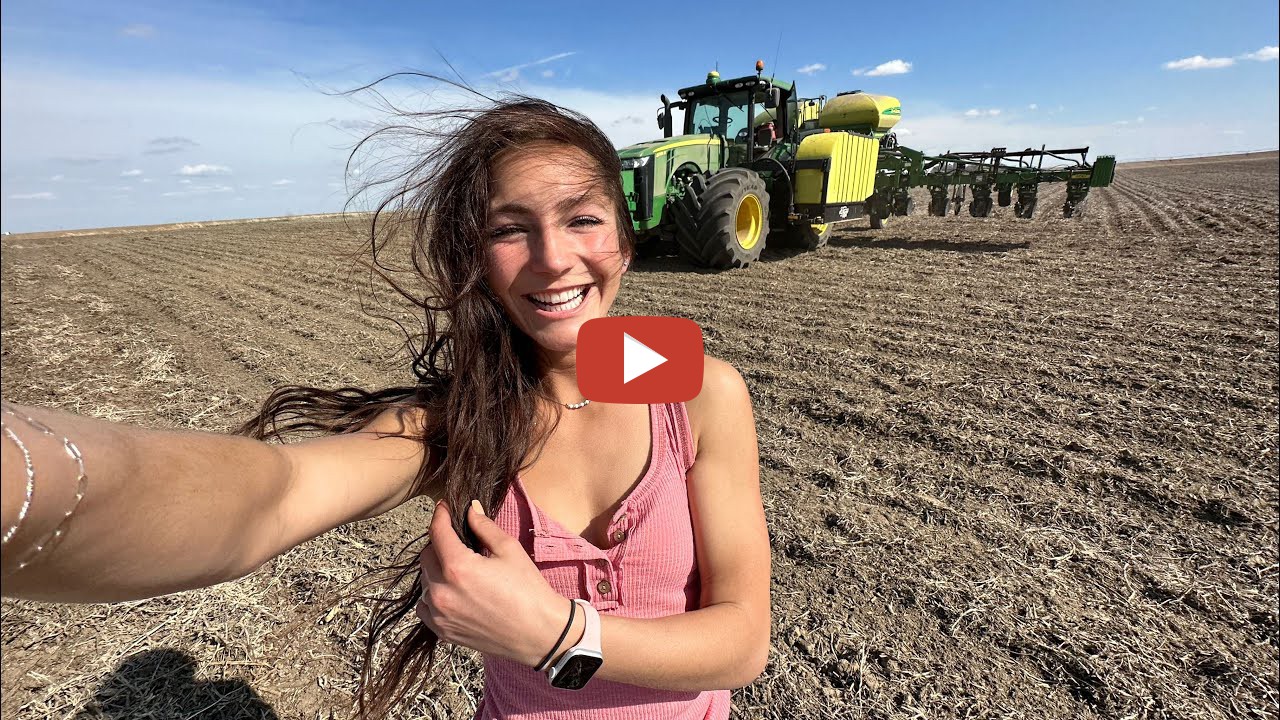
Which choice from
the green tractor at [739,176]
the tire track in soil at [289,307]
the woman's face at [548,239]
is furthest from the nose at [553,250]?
the green tractor at [739,176]

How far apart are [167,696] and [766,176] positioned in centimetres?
875

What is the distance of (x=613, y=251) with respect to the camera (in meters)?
1.14

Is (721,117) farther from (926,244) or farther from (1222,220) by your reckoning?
(1222,220)

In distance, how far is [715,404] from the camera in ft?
3.81

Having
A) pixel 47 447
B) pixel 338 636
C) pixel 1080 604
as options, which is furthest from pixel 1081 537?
pixel 47 447

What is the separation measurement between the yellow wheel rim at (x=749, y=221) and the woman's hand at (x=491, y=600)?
783 centimetres

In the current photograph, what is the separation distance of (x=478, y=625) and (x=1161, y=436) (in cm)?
419

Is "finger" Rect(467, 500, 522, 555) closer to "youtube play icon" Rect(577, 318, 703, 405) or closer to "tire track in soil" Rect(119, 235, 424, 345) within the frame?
"youtube play icon" Rect(577, 318, 703, 405)

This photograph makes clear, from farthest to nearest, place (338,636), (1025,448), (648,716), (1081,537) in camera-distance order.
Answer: (1025,448)
(1081,537)
(338,636)
(648,716)

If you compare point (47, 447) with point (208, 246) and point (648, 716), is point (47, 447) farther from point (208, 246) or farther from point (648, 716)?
point (208, 246)

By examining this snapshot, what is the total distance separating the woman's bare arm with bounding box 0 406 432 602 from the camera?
0.49 metres

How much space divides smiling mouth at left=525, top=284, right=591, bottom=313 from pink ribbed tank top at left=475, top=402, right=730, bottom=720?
0.89 ft

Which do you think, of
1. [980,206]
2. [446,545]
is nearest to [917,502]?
[446,545]

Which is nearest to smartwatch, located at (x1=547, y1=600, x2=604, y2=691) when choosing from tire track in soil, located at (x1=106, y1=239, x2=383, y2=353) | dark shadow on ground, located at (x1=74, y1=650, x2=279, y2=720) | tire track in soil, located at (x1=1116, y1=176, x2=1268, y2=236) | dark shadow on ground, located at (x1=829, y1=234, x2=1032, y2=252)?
dark shadow on ground, located at (x1=74, y1=650, x2=279, y2=720)
